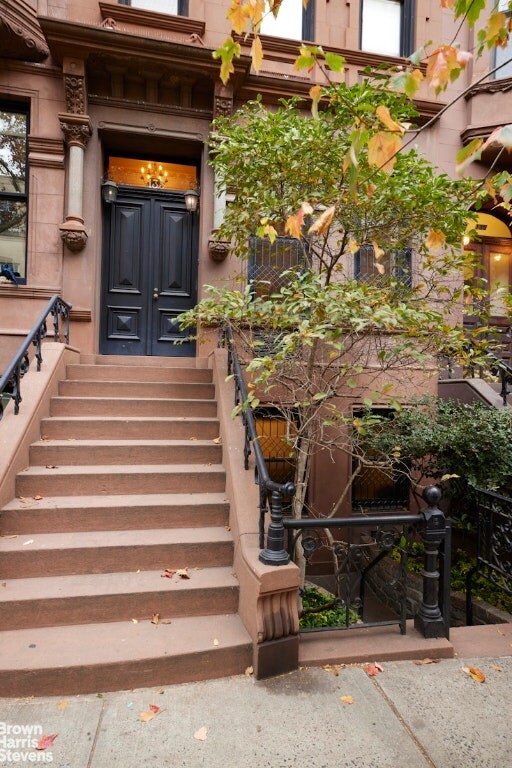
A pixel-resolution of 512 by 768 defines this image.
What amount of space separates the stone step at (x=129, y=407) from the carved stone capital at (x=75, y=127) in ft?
13.9

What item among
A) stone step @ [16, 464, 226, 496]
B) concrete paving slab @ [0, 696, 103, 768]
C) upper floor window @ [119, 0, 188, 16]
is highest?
upper floor window @ [119, 0, 188, 16]

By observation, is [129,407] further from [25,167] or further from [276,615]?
[25,167]

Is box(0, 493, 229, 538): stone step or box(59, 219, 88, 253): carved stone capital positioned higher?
box(59, 219, 88, 253): carved stone capital

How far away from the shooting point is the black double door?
734 centimetres

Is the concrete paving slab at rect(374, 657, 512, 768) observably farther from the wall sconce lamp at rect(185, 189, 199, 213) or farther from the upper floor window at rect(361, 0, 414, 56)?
the upper floor window at rect(361, 0, 414, 56)

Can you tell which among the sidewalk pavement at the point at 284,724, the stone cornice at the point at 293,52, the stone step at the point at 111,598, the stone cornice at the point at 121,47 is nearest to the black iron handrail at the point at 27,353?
the stone step at the point at 111,598

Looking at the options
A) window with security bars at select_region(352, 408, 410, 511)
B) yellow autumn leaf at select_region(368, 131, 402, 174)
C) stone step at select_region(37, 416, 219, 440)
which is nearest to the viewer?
yellow autumn leaf at select_region(368, 131, 402, 174)

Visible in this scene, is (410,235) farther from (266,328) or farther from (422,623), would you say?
(422,623)

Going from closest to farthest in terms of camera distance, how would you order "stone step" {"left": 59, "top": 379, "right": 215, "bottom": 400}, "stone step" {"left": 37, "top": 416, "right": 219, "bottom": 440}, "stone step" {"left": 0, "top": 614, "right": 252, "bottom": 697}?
"stone step" {"left": 0, "top": 614, "right": 252, "bottom": 697} < "stone step" {"left": 37, "top": 416, "right": 219, "bottom": 440} < "stone step" {"left": 59, "top": 379, "right": 215, "bottom": 400}

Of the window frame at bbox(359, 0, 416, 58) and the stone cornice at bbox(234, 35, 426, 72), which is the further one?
the window frame at bbox(359, 0, 416, 58)

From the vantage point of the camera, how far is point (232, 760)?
233cm

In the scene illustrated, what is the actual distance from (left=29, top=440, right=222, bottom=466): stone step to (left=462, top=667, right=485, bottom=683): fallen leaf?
2.86m

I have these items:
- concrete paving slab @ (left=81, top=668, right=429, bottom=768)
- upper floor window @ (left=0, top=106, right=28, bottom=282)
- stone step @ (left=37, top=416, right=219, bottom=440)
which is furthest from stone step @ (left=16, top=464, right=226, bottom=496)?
upper floor window @ (left=0, top=106, right=28, bottom=282)

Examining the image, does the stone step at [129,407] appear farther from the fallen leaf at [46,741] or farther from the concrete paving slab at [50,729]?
the fallen leaf at [46,741]
